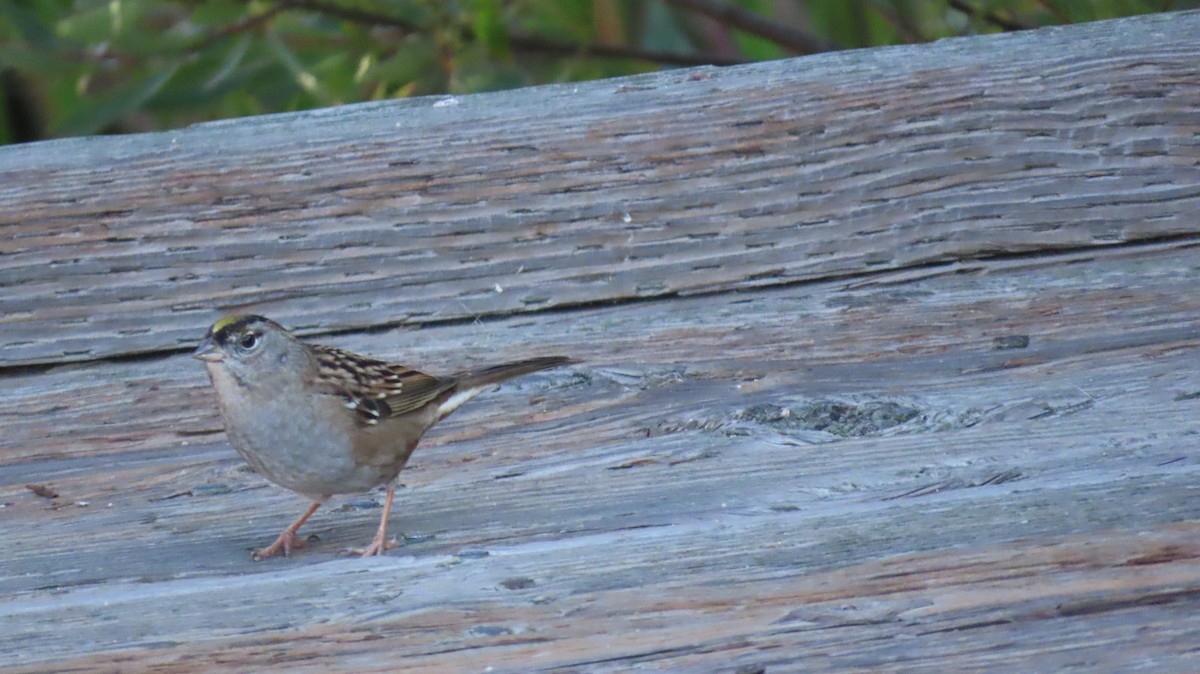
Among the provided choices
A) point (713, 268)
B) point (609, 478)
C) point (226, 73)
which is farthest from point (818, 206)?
point (226, 73)

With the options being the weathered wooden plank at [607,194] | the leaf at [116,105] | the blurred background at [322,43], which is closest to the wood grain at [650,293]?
the weathered wooden plank at [607,194]

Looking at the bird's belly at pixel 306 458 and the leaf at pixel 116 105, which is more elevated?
the leaf at pixel 116 105

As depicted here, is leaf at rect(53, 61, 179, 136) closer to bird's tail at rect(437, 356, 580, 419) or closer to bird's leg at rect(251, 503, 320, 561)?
bird's tail at rect(437, 356, 580, 419)

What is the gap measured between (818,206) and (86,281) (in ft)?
3.74

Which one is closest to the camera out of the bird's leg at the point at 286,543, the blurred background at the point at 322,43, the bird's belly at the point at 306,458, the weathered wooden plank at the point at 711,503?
the weathered wooden plank at the point at 711,503

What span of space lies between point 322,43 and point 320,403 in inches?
60.5

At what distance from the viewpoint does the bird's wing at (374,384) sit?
2.28 meters

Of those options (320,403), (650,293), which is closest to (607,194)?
(650,293)

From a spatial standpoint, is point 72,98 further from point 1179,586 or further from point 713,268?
point 1179,586

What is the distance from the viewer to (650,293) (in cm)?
230

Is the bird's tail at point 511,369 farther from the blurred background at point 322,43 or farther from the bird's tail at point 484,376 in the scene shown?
the blurred background at point 322,43

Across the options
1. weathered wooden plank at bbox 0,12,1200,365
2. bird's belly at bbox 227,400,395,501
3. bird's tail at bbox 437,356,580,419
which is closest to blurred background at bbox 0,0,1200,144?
weathered wooden plank at bbox 0,12,1200,365

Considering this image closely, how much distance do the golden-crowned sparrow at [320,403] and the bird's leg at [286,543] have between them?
12cm

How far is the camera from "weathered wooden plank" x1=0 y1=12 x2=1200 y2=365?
2.21m
